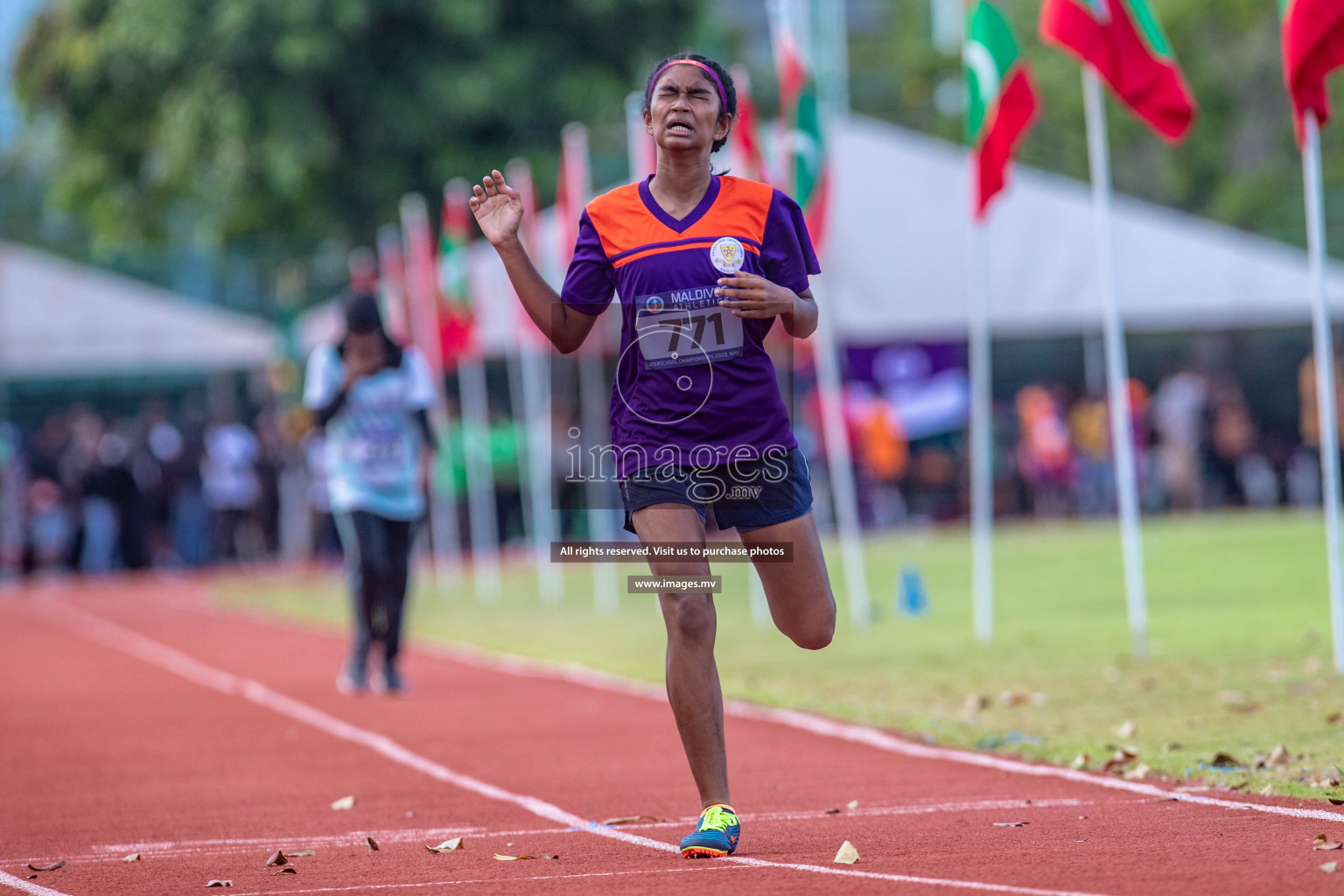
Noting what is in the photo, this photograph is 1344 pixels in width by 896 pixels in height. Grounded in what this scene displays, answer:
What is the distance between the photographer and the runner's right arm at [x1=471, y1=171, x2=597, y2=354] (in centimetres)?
593

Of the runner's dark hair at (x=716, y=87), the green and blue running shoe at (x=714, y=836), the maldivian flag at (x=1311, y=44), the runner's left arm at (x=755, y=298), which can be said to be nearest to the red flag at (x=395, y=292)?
the maldivian flag at (x=1311, y=44)

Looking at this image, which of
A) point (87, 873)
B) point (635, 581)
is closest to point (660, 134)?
point (635, 581)

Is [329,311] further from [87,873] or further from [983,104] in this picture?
[87,873]

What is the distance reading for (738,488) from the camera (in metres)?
5.84

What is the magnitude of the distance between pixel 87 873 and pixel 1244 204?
4157 cm

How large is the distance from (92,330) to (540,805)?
23000 mm

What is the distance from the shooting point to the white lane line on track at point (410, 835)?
21.0ft

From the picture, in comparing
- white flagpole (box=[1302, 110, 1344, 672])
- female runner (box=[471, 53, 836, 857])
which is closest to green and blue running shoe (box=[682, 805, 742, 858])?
female runner (box=[471, 53, 836, 857])

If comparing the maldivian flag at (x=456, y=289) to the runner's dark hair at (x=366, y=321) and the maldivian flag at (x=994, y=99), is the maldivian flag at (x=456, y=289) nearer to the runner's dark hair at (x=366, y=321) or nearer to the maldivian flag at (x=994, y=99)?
the maldivian flag at (x=994, y=99)

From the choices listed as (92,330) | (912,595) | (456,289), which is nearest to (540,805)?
(912,595)

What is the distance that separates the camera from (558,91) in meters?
32.7

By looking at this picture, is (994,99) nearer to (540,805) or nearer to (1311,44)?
(1311,44)

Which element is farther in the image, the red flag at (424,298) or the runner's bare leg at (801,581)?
the red flag at (424,298)

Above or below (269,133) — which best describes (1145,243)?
below
